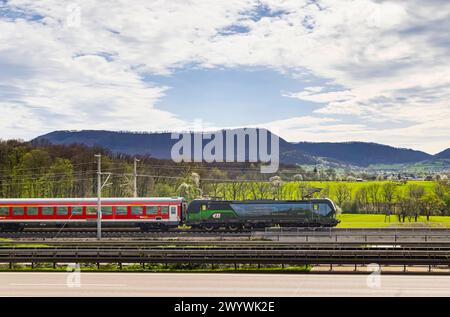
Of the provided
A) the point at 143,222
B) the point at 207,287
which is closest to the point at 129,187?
the point at 143,222

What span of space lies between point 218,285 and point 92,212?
2966 centimetres

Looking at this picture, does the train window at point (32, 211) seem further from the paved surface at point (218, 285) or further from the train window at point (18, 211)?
the paved surface at point (218, 285)

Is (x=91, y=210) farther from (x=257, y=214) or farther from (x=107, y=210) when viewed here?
(x=257, y=214)

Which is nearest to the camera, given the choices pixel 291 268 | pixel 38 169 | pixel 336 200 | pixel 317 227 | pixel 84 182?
pixel 291 268

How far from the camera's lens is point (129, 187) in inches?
3285

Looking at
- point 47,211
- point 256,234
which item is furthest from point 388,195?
point 47,211

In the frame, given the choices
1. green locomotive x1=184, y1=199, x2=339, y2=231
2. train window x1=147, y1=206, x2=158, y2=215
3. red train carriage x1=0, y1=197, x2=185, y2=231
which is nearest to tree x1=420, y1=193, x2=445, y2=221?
green locomotive x1=184, y1=199, x2=339, y2=231

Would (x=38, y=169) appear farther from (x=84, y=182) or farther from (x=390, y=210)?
(x=390, y=210)

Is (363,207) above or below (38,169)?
below

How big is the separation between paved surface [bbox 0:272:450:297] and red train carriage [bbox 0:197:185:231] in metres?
22.6

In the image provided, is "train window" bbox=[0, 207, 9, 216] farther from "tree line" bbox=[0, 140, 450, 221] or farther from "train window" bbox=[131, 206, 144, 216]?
"tree line" bbox=[0, 140, 450, 221]

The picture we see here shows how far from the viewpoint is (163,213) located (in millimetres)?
50000

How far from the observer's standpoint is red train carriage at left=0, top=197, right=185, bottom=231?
49.9 meters

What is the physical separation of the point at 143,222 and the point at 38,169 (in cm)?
3981
